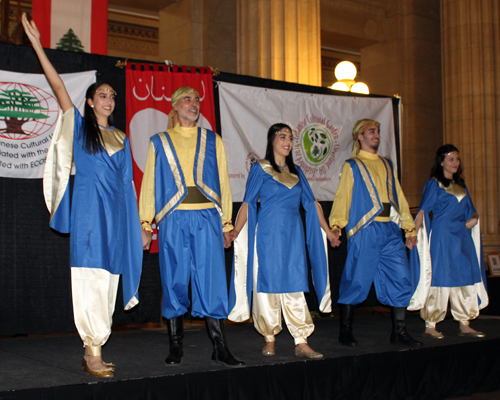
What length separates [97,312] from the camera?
334 cm

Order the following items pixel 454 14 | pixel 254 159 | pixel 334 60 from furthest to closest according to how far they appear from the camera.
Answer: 1. pixel 334 60
2. pixel 454 14
3. pixel 254 159

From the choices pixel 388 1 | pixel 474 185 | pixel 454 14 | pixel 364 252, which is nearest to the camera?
pixel 364 252

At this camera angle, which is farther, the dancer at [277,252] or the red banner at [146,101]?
the red banner at [146,101]

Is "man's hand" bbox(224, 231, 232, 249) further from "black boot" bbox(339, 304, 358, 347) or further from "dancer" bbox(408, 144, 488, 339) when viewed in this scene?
"dancer" bbox(408, 144, 488, 339)

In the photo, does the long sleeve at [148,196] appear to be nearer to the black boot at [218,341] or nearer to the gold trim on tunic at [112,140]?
the gold trim on tunic at [112,140]

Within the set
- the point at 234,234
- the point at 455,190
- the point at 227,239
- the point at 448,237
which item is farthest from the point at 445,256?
the point at 227,239

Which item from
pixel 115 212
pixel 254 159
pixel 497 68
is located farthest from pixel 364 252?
pixel 497 68

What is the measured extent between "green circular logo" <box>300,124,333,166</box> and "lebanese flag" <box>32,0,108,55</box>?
241 centimetres

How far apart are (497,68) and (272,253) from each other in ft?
21.1

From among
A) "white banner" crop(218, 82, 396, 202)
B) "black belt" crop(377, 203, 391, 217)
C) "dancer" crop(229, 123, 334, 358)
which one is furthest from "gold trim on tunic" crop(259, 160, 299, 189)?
"white banner" crop(218, 82, 396, 202)

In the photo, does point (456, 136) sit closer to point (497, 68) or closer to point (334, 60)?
point (497, 68)

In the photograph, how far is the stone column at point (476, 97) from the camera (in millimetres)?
8477

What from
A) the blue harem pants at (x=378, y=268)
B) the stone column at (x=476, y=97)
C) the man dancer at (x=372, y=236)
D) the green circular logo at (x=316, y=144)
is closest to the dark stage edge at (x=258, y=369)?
the man dancer at (x=372, y=236)

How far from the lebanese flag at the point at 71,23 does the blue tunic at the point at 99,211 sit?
305 cm
